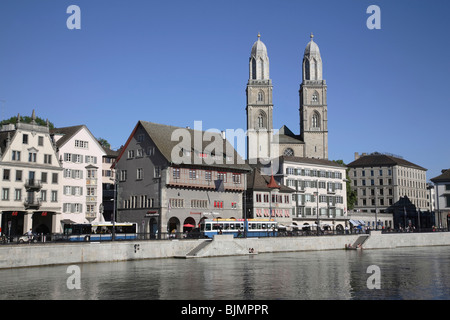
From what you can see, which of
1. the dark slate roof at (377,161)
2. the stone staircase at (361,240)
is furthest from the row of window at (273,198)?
the dark slate roof at (377,161)

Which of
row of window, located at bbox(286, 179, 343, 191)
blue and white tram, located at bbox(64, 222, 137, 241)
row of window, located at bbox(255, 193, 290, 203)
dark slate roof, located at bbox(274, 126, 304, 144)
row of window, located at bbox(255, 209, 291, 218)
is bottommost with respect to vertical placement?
blue and white tram, located at bbox(64, 222, 137, 241)

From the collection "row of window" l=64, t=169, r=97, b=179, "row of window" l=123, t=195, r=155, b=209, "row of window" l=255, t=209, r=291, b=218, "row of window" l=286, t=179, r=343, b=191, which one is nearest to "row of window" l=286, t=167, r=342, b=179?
"row of window" l=286, t=179, r=343, b=191

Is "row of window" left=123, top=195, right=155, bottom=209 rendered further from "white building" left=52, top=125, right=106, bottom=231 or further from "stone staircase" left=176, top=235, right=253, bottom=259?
"stone staircase" left=176, top=235, right=253, bottom=259

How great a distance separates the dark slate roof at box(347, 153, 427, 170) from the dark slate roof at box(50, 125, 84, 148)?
281ft

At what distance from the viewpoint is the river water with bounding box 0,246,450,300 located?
36812mm

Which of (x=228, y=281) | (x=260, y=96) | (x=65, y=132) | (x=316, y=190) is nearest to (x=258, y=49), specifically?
(x=260, y=96)

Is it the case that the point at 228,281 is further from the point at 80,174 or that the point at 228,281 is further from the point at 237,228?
the point at 80,174

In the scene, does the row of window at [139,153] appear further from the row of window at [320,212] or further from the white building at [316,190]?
the row of window at [320,212]

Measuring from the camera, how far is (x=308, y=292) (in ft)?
125

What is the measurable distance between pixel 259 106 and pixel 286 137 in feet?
34.7

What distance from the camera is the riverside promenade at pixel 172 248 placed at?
5128cm

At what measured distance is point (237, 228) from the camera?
3137 inches
